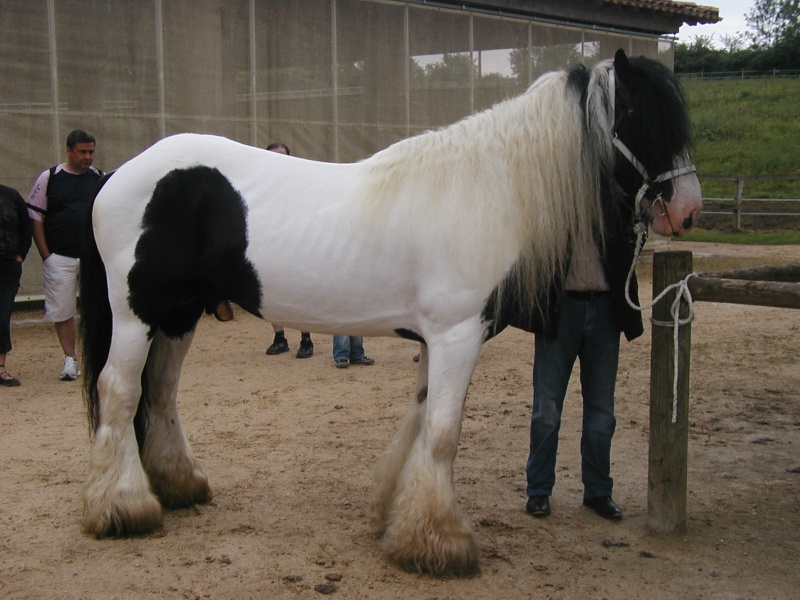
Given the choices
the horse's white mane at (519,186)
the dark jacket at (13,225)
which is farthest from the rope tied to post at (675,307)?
the dark jacket at (13,225)

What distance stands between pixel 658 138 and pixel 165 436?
2559 mm

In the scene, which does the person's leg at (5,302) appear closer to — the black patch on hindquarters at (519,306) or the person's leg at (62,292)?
the person's leg at (62,292)

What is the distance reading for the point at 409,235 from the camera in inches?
124

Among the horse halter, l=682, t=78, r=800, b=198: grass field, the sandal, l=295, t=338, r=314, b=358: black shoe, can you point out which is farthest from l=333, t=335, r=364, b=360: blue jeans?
l=682, t=78, r=800, b=198: grass field

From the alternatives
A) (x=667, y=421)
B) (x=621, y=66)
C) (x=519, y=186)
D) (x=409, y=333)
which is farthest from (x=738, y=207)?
(x=409, y=333)

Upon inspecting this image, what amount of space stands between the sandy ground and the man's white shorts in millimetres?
581

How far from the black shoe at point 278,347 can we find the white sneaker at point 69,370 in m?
1.71

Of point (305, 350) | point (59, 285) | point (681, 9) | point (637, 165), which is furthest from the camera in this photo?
point (681, 9)

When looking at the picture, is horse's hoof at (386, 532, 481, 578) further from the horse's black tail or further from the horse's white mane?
the horse's black tail

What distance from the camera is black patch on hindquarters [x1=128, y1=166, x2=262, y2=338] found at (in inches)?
131

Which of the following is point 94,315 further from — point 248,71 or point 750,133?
point 750,133

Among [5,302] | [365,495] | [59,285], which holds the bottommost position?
[365,495]

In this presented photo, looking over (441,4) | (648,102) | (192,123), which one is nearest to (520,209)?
(648,102)

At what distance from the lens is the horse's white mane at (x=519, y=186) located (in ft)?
10.2
